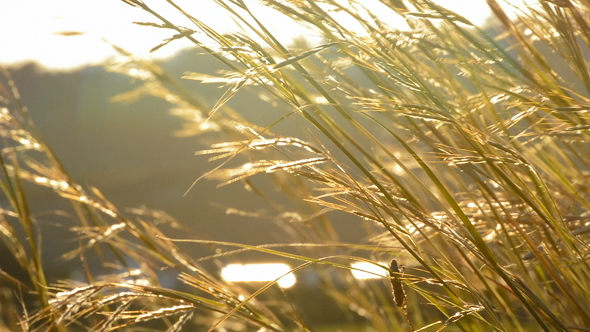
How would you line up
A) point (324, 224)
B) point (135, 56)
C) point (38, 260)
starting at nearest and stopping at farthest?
point (38, 260) → point (135, 56) → point (324, 224)

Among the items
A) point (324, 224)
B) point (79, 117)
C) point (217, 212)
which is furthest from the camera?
point (79, 117)

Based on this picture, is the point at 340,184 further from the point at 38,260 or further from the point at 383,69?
the point at 38,260

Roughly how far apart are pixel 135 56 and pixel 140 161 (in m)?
8.24

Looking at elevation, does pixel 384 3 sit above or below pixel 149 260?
above

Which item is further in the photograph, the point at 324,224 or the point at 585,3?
the point at 324,224

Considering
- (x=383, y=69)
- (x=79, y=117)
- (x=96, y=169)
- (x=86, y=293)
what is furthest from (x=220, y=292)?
(x=79, y=117)

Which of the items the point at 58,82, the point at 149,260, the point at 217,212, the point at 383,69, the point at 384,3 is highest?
the point at 58,82

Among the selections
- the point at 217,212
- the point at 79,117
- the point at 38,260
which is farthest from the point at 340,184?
the point at 79,117

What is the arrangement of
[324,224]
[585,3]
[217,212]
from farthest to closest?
1. [217,212]
2. [324,224]
3. [585,3]

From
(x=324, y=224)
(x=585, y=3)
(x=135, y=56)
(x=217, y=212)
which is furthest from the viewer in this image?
(x=217, y=212)

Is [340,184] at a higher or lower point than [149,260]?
higher

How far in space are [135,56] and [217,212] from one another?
16.6 feet

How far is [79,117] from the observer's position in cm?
975

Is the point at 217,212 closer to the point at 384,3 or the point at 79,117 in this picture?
the point at 79,117
